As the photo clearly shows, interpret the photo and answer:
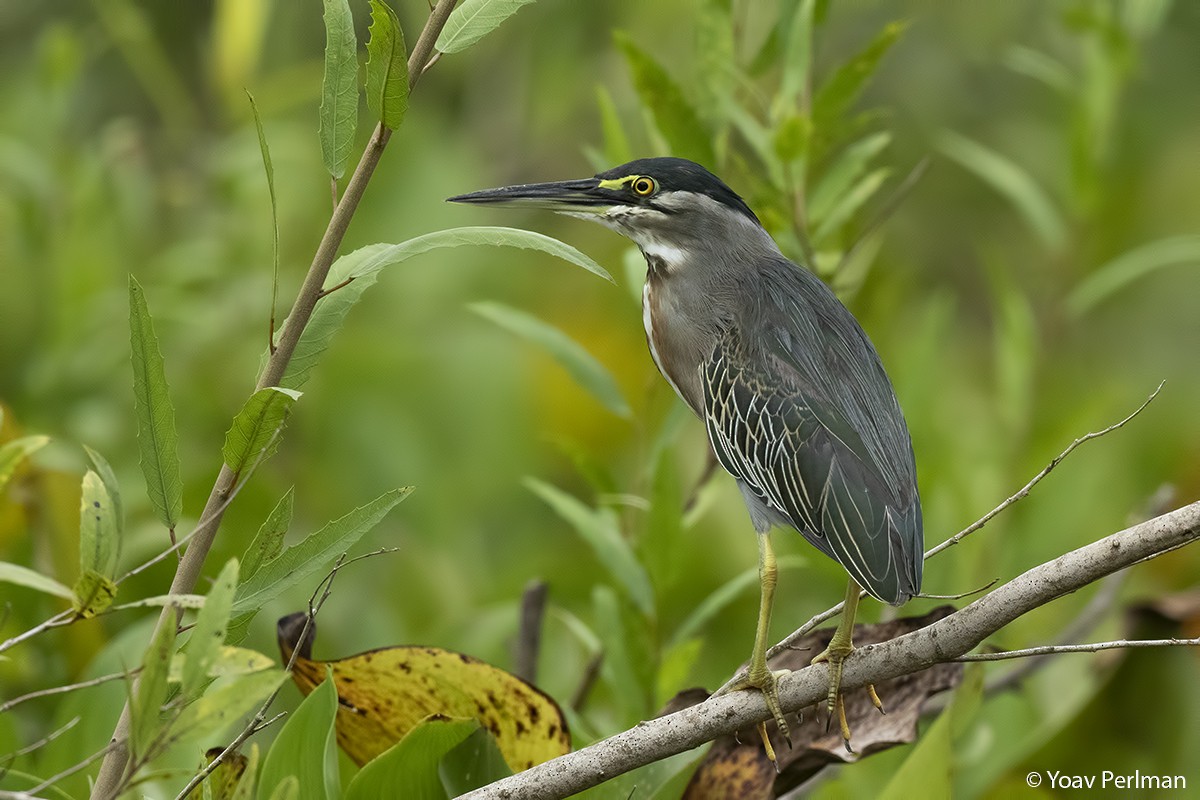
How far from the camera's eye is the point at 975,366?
2.96 m

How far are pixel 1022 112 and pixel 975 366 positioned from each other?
0.73 metres

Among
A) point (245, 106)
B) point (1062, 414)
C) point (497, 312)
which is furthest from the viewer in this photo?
point (245, 106)

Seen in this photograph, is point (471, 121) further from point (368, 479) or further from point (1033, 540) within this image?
point (1033, 540)

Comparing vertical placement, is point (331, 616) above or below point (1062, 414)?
below

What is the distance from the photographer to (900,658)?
3.22 ft

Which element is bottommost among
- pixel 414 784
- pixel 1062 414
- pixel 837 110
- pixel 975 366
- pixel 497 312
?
pixel 975 366

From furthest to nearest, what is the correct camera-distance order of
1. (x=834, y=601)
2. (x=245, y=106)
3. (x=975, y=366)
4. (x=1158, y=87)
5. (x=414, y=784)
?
(x=1158, y=87), (x=975, y=366), (x=245, y=106), (x=834, y=601), (x=414, y=784)

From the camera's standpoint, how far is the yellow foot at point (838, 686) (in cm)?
105

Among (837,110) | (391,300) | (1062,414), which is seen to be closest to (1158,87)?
(1062,414)

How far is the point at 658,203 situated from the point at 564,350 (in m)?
0.18

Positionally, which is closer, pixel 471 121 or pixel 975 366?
pixel 975 366

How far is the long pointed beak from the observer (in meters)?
1.25

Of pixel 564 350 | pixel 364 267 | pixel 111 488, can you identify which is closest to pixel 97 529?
pixel 111 488

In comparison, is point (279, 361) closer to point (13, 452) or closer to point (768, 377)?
point (13, 452)
